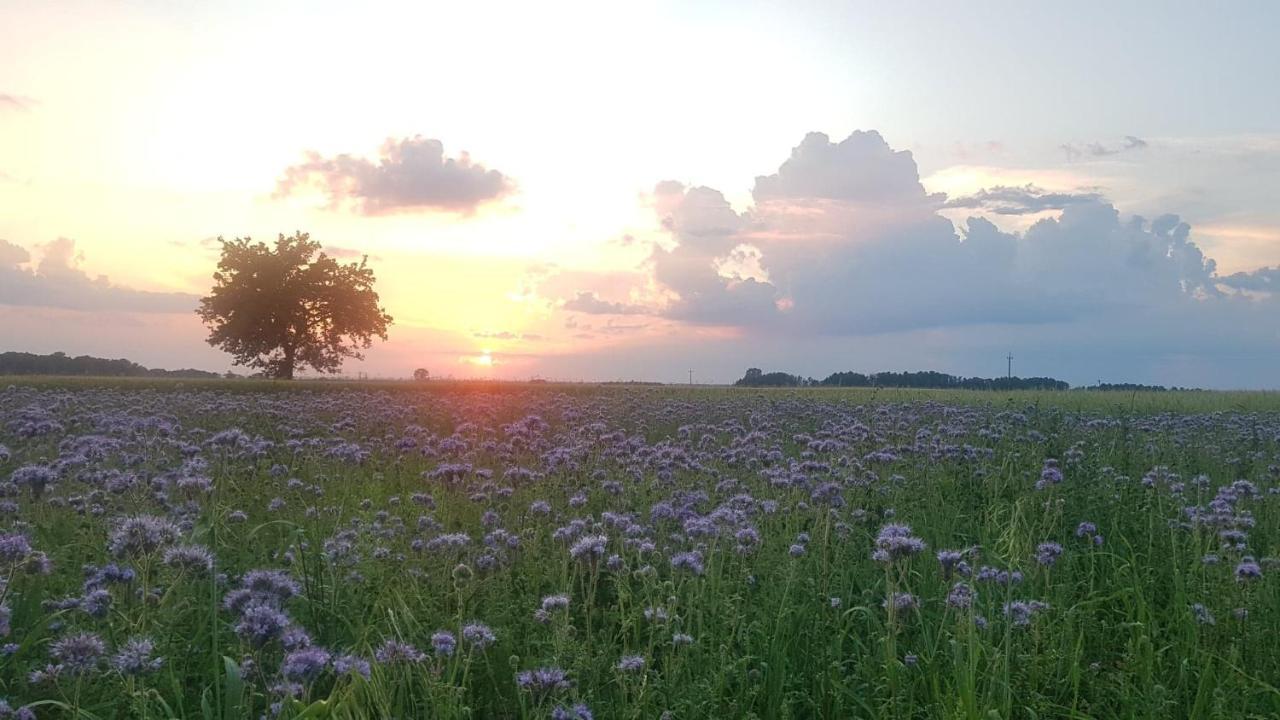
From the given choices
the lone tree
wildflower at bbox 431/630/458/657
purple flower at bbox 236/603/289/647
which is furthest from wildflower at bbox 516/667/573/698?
the lone tree

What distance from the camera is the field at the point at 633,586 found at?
3.79 m

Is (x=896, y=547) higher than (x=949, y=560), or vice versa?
(x=896, y=547)

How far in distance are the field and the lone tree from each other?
4414 centimetres

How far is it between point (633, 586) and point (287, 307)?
50.8 metres

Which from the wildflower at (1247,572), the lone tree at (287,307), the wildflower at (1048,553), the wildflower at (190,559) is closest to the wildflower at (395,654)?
the wildflower at (190,559)

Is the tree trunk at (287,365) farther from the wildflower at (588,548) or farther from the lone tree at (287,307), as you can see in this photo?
the wildflower at (588,548)

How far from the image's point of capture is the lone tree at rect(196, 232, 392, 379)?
51.4m

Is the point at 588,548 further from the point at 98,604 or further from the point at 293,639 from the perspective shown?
the point at 98,604

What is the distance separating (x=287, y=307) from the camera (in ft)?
170

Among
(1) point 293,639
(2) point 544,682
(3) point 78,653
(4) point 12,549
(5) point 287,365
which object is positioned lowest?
(2) point 544,682

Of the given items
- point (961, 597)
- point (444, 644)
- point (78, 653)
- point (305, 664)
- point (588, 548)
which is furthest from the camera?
point (588, 548)

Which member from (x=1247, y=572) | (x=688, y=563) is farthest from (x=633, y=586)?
(x=1247, y=572)

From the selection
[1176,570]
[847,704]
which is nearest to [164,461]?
[847,704]

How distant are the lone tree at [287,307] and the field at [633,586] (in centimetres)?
4414
